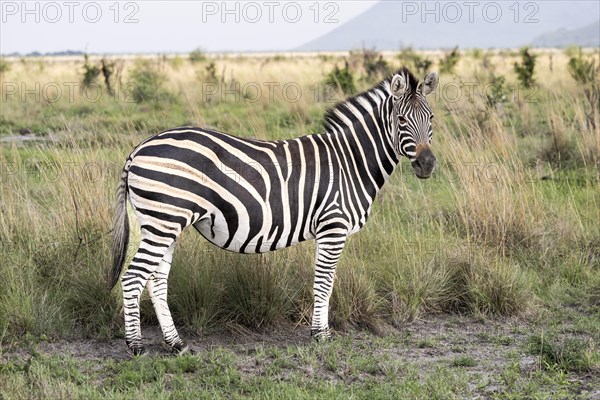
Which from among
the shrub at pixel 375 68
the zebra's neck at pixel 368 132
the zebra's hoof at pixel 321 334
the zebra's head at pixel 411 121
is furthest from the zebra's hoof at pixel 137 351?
the shrub at pixel 375 68

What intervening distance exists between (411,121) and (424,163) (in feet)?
1.21

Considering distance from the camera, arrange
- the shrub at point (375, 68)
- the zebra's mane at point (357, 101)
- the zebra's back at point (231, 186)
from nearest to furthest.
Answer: the zebra's back at point (231, 186) → the zebra's mane at point (357, 101) → the shrub at point (375, 68)

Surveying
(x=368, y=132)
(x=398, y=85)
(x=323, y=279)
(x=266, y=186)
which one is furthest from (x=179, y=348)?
(x=398, y=85)

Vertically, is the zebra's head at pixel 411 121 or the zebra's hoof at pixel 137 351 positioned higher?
the zebra's head at pixel 411 121

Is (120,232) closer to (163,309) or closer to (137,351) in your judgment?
(163,309)

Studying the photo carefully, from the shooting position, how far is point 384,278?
6816 mm

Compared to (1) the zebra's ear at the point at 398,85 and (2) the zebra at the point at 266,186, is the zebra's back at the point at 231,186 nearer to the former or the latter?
(2) the zebra at the point at 266,186

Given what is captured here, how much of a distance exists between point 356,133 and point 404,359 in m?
1.84

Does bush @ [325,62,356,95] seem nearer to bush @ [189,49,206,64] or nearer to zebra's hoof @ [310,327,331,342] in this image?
zebra's hoof @ [310,327,331,342]

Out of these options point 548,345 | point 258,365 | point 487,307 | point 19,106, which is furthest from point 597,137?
point 19,106

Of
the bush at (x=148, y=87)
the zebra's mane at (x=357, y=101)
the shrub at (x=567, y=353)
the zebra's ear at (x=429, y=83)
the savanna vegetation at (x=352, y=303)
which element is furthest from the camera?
the bush at (x=148, y=87)

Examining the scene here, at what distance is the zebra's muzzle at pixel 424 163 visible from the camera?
224 inches

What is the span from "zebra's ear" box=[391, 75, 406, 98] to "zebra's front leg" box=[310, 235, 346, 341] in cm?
122

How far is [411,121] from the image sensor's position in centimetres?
584
